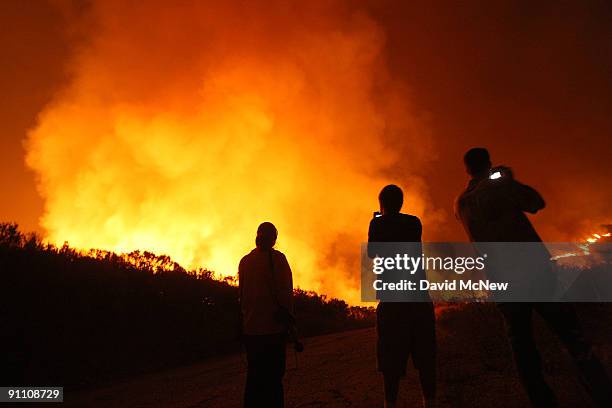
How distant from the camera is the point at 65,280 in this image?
10.2 m

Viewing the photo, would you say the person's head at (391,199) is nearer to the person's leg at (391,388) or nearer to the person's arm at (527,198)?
the person's arm at (527,198)

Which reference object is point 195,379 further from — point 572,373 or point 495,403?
point 572,373

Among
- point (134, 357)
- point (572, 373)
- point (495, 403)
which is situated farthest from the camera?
point (134, 357)

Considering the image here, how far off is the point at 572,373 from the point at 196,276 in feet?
A: 38.3

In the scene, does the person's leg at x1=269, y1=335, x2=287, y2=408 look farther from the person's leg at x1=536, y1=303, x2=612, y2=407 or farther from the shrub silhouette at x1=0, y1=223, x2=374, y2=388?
the person's leg at x1=536, y1=303, x2=612, y2=407

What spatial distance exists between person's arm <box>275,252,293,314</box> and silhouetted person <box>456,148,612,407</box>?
1857 mm

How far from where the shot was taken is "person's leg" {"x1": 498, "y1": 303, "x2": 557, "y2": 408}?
3098 millimetres

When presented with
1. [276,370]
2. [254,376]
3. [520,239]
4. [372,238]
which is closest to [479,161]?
[520,239]

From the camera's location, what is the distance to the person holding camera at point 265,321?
13.4ft

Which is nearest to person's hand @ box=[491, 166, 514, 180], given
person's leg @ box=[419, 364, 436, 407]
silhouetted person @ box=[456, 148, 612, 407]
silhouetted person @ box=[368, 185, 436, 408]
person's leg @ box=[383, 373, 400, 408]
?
silhouetted person @ box=[456, 148, 612, 407]

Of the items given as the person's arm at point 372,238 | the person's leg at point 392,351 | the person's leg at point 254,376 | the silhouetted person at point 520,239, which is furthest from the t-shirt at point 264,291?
the silhouetted person at point 520,239

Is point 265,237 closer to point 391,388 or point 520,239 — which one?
point 391,388

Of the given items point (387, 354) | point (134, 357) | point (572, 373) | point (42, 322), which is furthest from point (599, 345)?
point (42, 322)

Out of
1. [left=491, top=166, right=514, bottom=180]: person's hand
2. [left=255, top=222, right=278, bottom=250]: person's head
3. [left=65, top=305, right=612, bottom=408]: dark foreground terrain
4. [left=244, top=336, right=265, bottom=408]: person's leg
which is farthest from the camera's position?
[left=65, top=305, right=612, bottom=408]: dark foreground terrain
